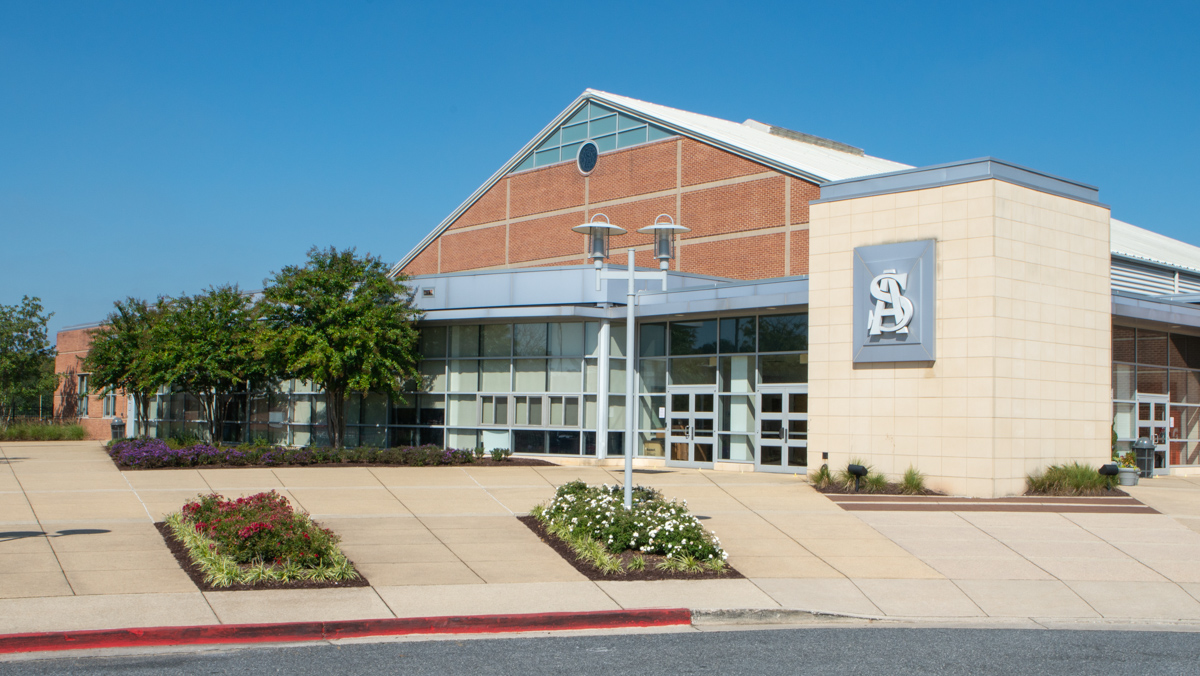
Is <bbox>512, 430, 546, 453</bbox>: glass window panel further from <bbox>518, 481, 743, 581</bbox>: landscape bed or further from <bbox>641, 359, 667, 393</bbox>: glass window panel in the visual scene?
<bbox>518, 481, 743, 581</bbox>: landscape bed

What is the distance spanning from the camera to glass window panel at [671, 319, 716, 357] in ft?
82.0

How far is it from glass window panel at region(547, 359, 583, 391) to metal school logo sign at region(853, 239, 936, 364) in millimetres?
8105

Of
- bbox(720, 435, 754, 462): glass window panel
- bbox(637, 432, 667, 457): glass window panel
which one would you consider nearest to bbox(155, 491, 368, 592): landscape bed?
bbox(720, 435, 754, 462): glass window panel

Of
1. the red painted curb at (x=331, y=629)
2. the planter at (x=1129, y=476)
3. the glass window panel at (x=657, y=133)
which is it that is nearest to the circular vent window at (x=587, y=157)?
the glass window panel at (x=657, y=133)

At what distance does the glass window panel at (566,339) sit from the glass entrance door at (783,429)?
16.6 ft

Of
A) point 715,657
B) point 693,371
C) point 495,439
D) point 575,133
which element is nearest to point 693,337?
point 693,371

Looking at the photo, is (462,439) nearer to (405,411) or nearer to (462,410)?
(462,410)

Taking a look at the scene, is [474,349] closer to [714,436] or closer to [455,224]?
[714,436]

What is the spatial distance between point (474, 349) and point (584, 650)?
19.3m

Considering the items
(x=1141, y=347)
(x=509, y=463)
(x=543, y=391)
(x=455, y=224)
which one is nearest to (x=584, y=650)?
(x=509, y=463)

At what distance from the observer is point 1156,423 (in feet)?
84.5

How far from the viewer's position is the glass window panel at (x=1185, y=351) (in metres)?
26.4

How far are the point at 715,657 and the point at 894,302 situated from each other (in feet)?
40.4

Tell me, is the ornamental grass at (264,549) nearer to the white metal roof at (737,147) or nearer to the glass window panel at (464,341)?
the glass window panel at (464,341)
